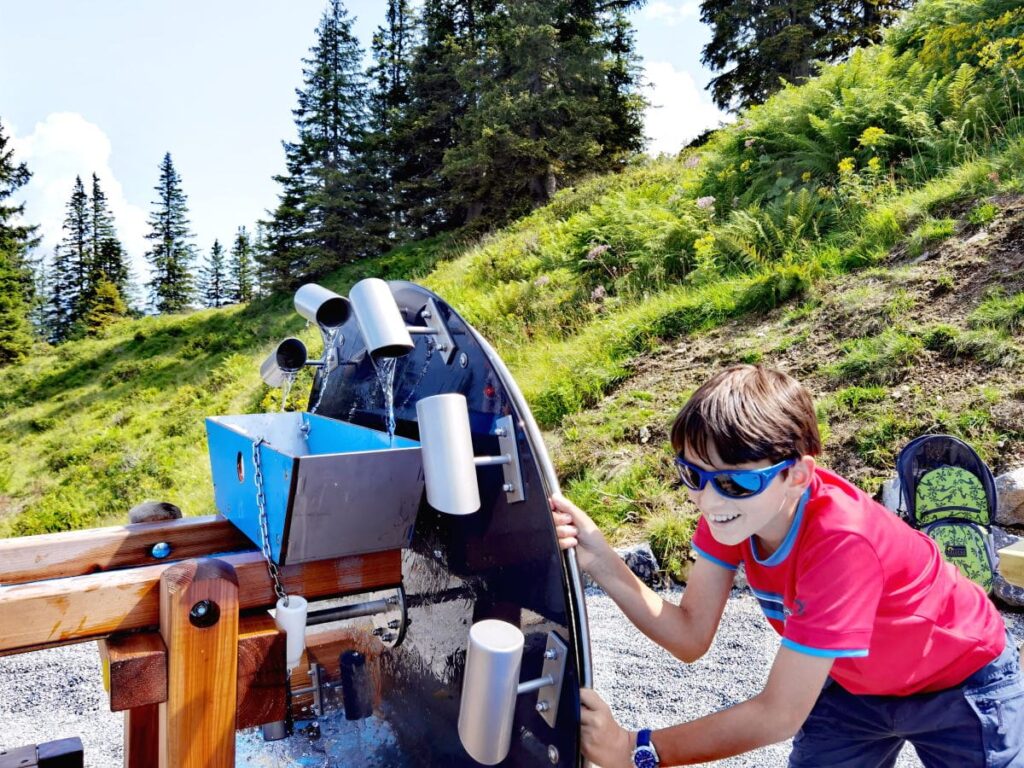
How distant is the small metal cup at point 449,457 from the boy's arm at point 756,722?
53 cm

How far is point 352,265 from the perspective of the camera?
2461cm

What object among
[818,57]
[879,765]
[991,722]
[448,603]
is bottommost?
[879,765]

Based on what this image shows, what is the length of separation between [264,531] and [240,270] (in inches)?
2484

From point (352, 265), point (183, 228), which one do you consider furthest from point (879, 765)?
point (183, 228)

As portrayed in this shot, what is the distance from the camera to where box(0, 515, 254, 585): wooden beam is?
72.5 inches

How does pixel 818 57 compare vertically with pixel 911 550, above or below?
above

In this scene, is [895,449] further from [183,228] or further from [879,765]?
[183,228]

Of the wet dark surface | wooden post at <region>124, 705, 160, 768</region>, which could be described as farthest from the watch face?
wooden post at <region>124, 705, 160, 768</region>

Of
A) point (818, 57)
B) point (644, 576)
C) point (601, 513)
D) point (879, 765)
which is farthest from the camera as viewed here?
point (818, 57)

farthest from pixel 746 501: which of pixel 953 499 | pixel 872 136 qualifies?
pixel 872 136

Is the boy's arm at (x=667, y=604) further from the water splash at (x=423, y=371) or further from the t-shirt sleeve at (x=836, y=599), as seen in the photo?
the water splash at (x=423, y=371)

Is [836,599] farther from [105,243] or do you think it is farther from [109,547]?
[105,243]

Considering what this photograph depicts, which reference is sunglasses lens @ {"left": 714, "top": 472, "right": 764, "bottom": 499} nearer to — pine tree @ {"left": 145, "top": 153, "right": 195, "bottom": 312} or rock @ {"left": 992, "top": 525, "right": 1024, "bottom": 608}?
rock @ {"left": 992, "top": 525, "right": 1024, "bottom": 608}

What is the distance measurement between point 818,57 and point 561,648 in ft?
61.6
